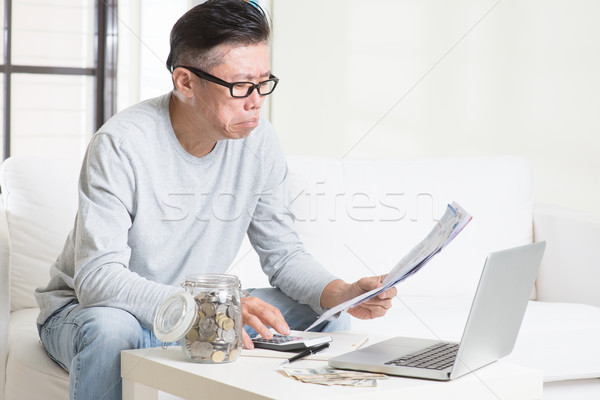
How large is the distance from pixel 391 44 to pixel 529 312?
4.93 ft

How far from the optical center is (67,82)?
3473 millimetres

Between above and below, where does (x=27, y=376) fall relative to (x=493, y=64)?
below

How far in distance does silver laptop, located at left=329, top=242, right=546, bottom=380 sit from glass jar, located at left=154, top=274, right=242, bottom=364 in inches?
6.0

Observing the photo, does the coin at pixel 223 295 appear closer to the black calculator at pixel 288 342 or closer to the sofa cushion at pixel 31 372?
the black calculator at pixel 288 342

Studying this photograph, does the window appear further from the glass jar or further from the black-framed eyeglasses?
the glass jar

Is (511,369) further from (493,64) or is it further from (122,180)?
(493,64)

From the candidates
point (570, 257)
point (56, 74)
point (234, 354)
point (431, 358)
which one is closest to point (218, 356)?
point (234, 354)

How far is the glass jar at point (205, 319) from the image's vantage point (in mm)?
982

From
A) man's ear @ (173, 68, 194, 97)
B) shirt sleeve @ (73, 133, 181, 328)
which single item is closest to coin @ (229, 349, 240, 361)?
shirt sleeve @ (73, 133, 181, 328)

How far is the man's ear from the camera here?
1.40 m

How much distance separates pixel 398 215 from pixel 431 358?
0.96m

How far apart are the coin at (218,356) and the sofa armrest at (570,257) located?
1287 millimetres

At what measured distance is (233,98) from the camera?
1.36m

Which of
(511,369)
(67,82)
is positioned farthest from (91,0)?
(511,369)
